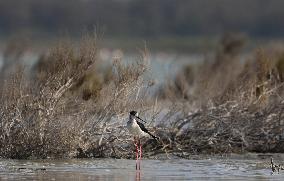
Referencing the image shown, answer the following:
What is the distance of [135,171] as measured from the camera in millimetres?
13820

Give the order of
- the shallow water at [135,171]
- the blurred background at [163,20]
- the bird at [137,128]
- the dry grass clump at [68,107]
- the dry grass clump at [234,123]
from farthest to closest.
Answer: the blurred background at [163,20] → the dry grass clump at [234,123] → the dry grass clump at [68,107] → the bird at [137,128] → the shallow water at [135,171]

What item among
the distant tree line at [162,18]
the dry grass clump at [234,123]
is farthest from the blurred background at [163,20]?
the dry grass clump at [234,123]

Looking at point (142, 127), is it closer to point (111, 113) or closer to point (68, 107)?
point (111, 113)

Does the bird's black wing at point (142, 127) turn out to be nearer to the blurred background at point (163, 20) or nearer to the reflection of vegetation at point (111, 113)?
the reflection of vegetation at point (111, 113)

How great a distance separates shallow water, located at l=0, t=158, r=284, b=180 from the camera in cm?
1305

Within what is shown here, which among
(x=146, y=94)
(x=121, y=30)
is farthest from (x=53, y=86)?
(x=121, y=30)

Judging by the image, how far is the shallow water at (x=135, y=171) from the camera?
13.0 meters

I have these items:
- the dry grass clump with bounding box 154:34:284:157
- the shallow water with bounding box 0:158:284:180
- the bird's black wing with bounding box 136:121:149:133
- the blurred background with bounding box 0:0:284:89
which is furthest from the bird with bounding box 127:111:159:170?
the blurred background with bounding box 0:0:284:89

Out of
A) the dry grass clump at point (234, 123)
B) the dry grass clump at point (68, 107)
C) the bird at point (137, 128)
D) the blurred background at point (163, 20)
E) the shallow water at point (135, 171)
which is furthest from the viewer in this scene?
the blurred background at point (163, 20)

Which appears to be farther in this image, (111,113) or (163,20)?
(163,20)

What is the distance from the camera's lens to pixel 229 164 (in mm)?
14766

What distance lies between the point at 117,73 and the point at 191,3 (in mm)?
68185

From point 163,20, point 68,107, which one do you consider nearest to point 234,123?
point 68,107

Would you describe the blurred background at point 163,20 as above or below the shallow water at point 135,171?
above
